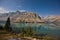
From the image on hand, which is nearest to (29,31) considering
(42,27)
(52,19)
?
(42,27)

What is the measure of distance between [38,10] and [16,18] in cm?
43

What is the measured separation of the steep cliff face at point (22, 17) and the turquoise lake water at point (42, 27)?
8 cm

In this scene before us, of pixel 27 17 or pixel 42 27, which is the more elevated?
pixel 27 17

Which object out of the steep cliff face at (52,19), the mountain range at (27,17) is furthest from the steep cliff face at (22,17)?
the steep cliff face at (52,19)

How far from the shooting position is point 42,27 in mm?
2176

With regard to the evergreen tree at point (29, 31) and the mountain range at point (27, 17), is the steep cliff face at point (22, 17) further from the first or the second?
the evergreen tree at point (29, 31)

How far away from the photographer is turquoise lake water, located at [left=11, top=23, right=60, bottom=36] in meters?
2.16

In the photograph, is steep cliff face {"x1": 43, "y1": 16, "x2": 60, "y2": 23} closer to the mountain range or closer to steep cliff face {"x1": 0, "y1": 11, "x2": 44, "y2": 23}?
the mountain range

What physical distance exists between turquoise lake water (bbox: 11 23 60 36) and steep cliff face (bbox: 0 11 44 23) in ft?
0.27

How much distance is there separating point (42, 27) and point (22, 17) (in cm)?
41

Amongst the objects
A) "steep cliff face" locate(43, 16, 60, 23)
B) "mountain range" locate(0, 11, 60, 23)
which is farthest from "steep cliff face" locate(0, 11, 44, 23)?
"steep cliff face" locate(43, 16, 60, 23)

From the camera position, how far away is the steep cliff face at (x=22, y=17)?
2.22 meters

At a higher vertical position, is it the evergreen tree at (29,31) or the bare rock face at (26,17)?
the bare rock face at (26,17)

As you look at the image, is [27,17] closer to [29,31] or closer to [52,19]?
A: [29,31]
